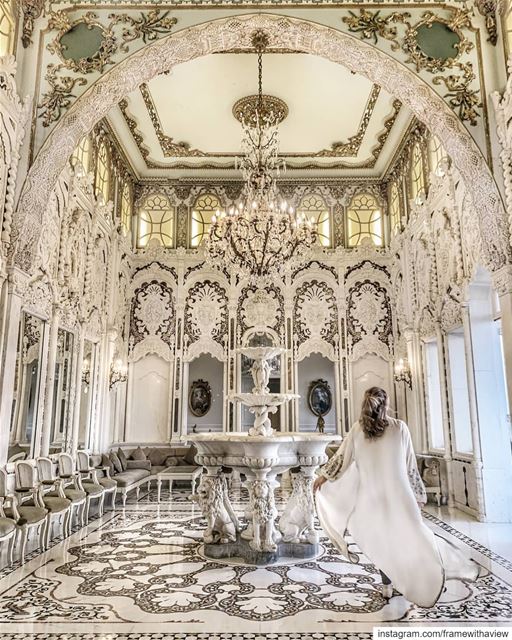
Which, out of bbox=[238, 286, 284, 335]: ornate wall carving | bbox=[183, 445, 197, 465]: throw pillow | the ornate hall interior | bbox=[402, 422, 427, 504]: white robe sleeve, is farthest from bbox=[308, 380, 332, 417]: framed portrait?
bbox=[402, 422, 427, 504]: white robe sleeve

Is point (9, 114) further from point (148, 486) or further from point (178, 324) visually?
point (148, 486)

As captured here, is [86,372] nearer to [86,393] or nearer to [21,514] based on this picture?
[86,393]

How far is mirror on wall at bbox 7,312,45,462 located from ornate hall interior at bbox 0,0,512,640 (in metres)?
0.05

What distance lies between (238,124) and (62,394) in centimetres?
589

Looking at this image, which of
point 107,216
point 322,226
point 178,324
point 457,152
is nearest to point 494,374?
point 457,152

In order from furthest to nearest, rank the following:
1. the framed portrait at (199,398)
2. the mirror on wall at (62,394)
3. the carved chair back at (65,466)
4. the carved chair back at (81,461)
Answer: the framed portrait at (199,398)
the mirror on wall at (62,394)
the carved chair back at (81,461)
the carved chair back at (65,466)

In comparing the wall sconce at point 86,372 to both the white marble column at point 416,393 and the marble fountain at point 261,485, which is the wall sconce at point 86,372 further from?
the white marble column at point 416,393

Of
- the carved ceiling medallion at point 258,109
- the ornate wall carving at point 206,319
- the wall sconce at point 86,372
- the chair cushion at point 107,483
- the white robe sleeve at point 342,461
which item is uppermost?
the carved ceiling medallion at point 258,109

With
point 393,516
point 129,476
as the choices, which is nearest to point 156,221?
point 129,476

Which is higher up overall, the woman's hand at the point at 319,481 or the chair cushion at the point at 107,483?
the woman's hand at the point at 319,481

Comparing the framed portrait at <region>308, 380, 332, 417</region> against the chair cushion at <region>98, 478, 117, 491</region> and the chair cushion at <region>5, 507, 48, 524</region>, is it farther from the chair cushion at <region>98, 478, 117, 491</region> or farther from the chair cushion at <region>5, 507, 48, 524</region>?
the chair cushion at <region>5, 507, 48, 524</region>

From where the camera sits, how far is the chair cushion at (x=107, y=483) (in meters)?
7.07

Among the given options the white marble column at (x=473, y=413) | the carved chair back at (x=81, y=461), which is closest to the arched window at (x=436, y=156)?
the white marble column at (x=473, y=413)

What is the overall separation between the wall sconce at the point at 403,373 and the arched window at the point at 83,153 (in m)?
6.87
